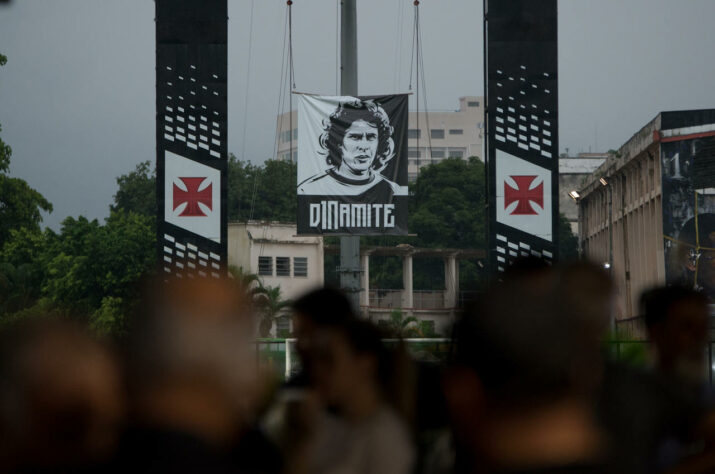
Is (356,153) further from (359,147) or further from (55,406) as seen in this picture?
(55,406)

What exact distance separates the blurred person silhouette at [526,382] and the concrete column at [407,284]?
5634 cm

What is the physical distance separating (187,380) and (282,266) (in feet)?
176

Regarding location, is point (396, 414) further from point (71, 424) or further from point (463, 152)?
point (463, 152)

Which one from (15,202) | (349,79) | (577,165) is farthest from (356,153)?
(577,165)

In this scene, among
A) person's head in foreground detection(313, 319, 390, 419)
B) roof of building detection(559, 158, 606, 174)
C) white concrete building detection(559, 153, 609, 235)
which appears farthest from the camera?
roof of building detection(559, 158, 606, 174)

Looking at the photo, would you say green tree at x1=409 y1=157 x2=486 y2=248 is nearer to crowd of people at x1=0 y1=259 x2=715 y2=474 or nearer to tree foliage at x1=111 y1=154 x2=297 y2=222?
tree foliage at x1=111 y1=154 x2=297 y2=222

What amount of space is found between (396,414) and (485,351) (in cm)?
89

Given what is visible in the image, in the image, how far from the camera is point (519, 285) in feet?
7.11

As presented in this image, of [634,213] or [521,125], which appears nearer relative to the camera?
[521,125]

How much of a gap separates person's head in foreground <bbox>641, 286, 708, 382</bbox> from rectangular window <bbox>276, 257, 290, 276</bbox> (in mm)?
51659

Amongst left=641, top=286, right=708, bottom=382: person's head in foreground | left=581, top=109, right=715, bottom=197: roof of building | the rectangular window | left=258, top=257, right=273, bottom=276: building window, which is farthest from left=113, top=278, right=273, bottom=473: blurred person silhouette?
the rectangular window

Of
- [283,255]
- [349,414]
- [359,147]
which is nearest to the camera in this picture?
[349,414]

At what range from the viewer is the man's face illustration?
57.2 feet

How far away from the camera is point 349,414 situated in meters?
2.85
